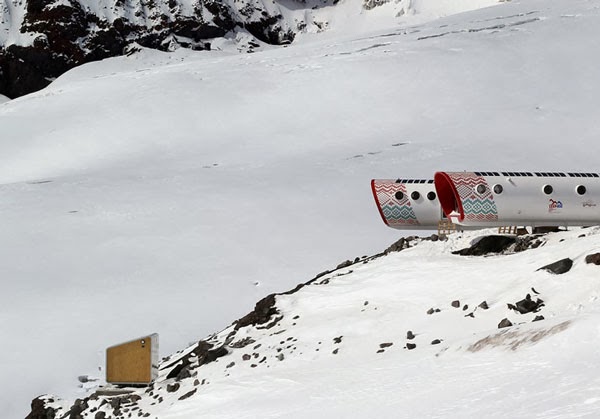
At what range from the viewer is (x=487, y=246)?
47.5 feet

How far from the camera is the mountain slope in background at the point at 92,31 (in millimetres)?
95875

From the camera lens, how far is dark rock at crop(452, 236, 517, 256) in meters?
14.4

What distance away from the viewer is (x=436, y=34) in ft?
175

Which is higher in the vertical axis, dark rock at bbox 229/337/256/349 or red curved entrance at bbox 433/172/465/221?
red curved entrance at bbox 433/172/465/221

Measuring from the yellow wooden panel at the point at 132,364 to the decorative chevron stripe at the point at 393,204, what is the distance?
7410mm

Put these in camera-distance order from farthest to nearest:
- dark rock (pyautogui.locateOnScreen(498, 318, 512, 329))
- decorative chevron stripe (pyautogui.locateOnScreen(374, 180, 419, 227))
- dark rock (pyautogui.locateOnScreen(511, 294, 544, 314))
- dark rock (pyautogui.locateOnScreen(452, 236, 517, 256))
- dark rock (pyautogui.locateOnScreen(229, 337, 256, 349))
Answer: decorative chevron stripe (pyautogui.locateOnScreen(374, 180, 419, 227)) < dark rock (pyautogui.locateOnScreen(452, 236, 517, 256)) < dark rock (pyautogui.locateOnScreen(229, 337, 256, 349)) < dark rock (pyautogui.locateOnScreen(511, 294, 544, 314)) < dark rock (pyautogui.locateOnScreen(498, 318, 512, 329))

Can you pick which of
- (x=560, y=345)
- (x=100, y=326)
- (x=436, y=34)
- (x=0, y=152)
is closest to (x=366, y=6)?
(x=436, y=34)

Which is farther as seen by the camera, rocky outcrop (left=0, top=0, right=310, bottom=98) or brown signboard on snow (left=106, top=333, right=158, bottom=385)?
rocky outcrop (left=0, top=0, right=310, bottom=98)

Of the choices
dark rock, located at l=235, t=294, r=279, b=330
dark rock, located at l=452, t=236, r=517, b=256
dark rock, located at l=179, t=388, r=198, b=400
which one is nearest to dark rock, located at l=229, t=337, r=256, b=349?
dark rock, located at l=235, t=294, r=279, b=330

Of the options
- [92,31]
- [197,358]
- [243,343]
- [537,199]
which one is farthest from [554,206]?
[92,31]

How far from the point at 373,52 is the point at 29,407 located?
125 ft

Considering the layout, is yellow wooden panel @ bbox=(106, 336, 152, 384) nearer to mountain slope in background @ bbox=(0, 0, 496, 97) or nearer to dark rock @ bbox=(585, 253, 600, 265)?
dark rock @ bbox=(585, 253, 600, 265)

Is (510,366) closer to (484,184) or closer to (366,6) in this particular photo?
(484,184)

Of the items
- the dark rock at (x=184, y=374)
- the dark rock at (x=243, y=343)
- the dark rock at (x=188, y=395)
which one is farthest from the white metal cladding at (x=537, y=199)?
the dark rock at (x=188, y=395)
